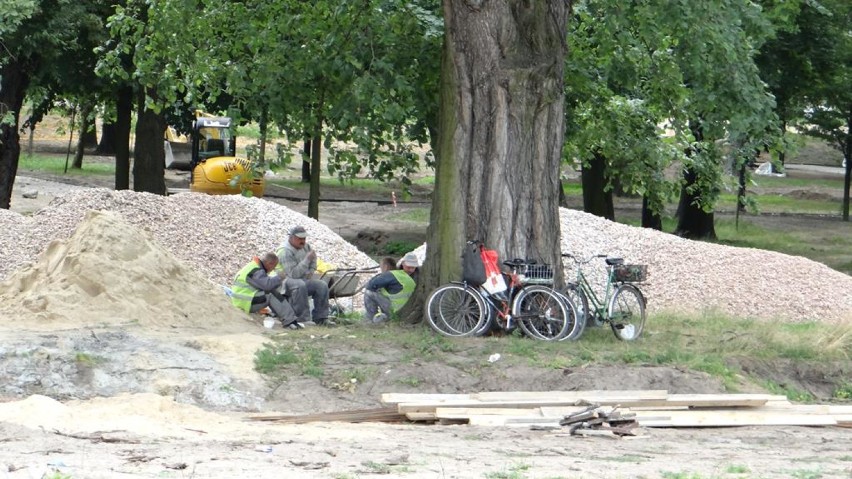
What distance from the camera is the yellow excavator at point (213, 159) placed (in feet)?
125

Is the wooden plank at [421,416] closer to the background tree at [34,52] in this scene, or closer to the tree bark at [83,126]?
the background tree at [34,52]

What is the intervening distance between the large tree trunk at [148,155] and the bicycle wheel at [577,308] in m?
15.4

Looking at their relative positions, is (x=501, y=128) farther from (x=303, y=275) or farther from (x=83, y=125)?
(x=83, y=125)

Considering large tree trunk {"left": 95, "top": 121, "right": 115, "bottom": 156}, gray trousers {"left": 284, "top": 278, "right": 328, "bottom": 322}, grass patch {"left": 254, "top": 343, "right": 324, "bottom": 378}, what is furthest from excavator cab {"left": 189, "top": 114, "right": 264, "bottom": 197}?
grass patch {"left": 254, "top": 343, "right": 324, "bottom": 378}

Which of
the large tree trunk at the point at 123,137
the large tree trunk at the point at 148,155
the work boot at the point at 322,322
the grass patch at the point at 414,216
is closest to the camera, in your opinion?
the work boot at the point at 322,322

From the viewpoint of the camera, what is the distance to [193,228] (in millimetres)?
20969

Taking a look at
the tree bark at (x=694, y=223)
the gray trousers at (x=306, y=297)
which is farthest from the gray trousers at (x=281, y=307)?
the tree bark at (x=694, y=223)

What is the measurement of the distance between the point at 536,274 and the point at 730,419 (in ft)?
11.4

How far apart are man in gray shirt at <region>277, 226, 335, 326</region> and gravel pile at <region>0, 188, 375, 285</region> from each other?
136 inches

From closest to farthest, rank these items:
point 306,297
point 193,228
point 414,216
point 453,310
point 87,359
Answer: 1. point 87,359
2. point 453,310
3. point 306,297
4. point 193,228
5. point 414,216

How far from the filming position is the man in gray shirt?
16062 mm

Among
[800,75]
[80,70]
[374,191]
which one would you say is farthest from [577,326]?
[374,191]

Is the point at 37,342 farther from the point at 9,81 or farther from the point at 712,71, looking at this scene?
the point at 9,81

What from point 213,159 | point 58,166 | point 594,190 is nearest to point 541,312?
point 594,190
